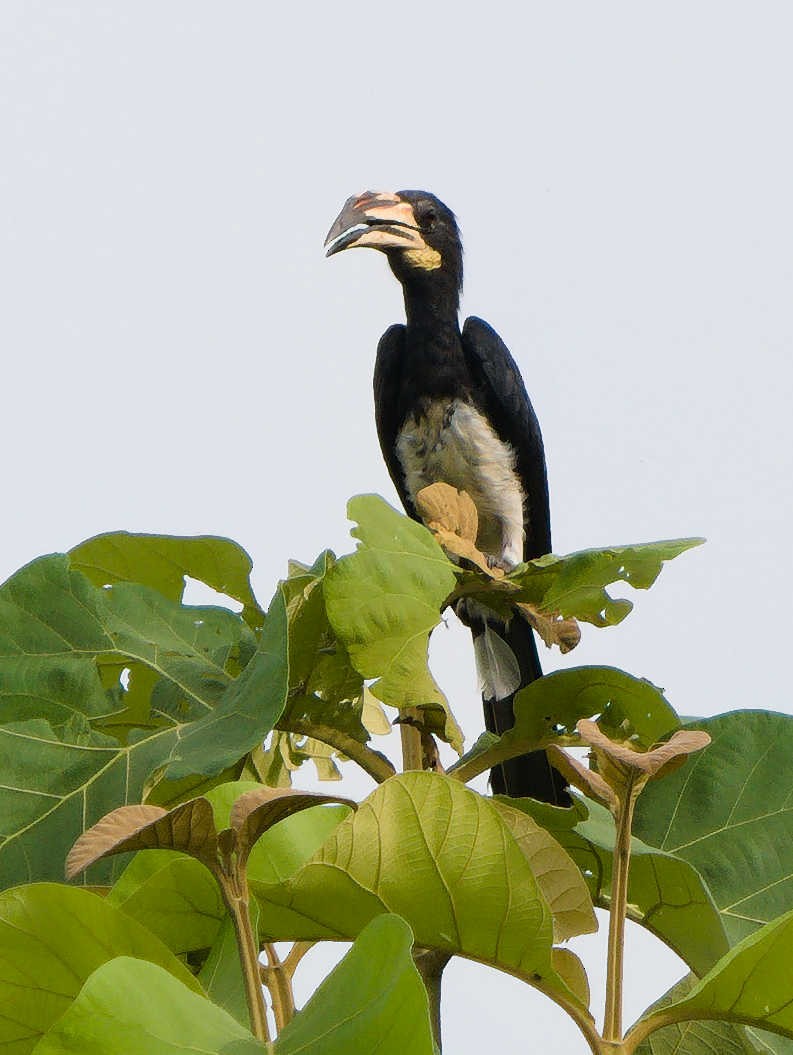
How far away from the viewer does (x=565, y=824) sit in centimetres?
95

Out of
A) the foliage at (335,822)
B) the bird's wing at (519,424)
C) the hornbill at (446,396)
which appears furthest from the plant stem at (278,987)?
the bird's wing at (519,424)

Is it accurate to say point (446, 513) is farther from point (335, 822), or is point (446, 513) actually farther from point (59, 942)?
point (59, 942)

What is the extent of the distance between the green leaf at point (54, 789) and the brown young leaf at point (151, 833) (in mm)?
201

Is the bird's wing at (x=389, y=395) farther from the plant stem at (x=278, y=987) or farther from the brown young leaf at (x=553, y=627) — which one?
the plant stem at (x=278, y=987)

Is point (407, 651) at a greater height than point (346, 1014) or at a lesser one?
greater

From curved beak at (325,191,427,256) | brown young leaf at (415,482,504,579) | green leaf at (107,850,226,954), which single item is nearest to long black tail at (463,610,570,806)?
curved beak at (325,191,427,256)

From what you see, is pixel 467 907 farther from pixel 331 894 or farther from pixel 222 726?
pixel 222 726

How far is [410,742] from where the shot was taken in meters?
1.11

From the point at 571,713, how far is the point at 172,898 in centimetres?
38

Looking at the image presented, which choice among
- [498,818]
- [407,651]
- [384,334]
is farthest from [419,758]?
A: [384,334]

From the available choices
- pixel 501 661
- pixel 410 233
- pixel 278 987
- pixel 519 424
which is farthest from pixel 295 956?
pixel 410 233

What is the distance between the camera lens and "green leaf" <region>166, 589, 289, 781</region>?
815mm

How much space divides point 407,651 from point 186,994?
1.36 feet

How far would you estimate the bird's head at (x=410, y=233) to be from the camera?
3098mm
